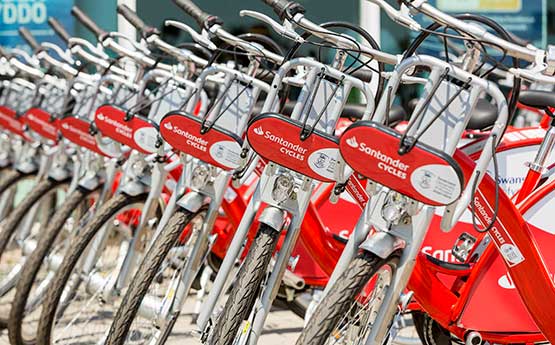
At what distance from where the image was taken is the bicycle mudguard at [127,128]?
3842mm

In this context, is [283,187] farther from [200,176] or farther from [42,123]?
[42,123]

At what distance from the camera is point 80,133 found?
4.29 metres

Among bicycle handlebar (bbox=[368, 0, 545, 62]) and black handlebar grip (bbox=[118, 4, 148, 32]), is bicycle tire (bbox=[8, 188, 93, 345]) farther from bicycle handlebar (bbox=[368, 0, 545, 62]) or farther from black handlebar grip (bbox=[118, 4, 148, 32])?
bicycle handlebar (bbox=[368, 0, 545, 62])

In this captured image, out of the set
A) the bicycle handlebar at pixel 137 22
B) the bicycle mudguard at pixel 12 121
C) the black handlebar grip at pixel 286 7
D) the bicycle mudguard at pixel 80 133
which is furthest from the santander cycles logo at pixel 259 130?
the bicycle mudguard at pixel 12 121

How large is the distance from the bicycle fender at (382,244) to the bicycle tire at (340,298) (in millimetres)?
13

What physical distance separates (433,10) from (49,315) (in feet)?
5.85

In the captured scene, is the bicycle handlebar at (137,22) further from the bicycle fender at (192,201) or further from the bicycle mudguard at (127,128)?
the bicycle fender at (192,201)

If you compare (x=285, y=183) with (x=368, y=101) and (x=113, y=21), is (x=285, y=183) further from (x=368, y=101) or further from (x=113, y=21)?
(x=113, y=21)

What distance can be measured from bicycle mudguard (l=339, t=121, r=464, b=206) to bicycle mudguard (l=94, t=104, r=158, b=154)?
121 cm

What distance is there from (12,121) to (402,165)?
293 centimetres

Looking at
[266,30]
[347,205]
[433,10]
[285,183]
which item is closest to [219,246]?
[347,205]

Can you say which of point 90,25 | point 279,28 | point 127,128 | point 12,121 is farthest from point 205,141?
point 12,121

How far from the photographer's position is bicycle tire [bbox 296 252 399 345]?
2648 mm

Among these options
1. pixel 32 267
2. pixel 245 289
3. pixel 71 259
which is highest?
pixel 245 289
